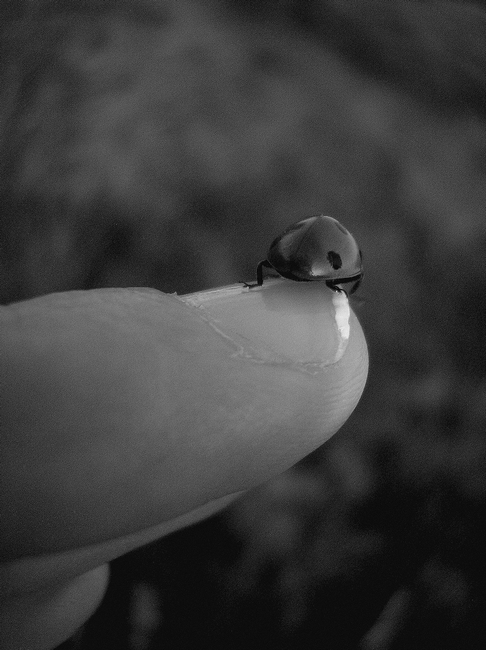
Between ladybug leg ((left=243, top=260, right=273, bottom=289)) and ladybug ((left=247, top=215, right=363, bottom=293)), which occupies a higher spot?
ladybug ((left=247, top=215, right=363, bottom=293))

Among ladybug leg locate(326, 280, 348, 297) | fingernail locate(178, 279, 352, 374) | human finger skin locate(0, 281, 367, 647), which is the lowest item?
human finger skin locate(0, 281, 367, 647)

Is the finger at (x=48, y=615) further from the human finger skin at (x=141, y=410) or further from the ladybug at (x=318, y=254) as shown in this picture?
the ladybug at (x=318, y=254)

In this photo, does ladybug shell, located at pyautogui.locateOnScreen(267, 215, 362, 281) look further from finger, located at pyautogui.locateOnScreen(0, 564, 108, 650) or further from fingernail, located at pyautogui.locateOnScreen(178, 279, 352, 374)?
finger, located at pyautogui.locateOnScreen(0, 564, 108, 650)

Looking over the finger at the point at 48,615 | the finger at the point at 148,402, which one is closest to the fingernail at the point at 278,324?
the finger at the point at 148,402

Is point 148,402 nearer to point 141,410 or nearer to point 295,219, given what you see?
point 141,410

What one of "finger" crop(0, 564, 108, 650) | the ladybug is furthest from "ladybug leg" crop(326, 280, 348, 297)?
"finger" crop(0, 564, 108, 650)

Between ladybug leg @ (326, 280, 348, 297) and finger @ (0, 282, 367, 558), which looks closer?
finger @ (0, 282, 367, 558)

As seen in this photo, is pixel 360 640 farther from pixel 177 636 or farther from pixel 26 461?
pixel 26 461
